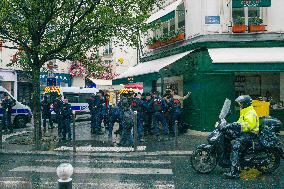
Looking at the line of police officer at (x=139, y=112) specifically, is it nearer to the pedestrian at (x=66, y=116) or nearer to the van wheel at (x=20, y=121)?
the pedestrian at (x=66, y=116)

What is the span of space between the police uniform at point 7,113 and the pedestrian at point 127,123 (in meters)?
7.39

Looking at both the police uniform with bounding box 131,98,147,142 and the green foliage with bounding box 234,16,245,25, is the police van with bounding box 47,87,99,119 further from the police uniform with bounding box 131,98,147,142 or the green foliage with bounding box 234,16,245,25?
the green foliage with bounding box 234,16,245,25

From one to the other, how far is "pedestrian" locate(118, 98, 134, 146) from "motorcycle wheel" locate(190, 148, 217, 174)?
4.41 m

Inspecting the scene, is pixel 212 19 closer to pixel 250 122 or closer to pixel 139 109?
pixel 139 109

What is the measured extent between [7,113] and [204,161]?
12.7 m

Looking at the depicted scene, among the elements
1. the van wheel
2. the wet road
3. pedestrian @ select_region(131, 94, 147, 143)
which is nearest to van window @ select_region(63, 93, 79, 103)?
the van wheel

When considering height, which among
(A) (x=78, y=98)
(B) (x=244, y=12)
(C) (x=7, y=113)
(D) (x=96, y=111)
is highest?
(B) (x=244, y=12)

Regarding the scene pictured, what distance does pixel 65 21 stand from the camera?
15078mm

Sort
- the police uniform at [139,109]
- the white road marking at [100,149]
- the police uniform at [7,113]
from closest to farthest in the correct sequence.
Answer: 1. the white road marking at [100,149]
2. the police uniform at [139,109]
3. the police uniform at [7,113]

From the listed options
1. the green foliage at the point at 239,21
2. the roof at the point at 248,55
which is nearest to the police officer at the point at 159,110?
the roof at the point at 248,55

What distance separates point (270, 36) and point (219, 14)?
6.87 feet

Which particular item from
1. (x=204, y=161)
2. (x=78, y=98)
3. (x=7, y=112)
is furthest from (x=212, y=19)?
(x=78, y=98)

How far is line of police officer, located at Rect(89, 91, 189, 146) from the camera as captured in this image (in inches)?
528

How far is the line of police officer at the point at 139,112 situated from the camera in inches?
528
